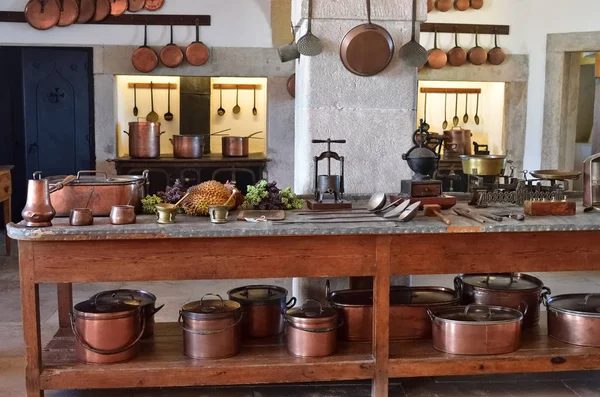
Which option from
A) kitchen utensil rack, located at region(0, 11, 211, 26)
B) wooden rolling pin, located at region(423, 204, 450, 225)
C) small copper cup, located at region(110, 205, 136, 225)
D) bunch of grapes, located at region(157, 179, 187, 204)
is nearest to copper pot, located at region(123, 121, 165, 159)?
kitchen utensil rack, located at region(0, 11, 211, 26)

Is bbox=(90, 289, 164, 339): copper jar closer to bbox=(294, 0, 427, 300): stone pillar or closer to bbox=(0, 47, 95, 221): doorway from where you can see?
bbox=(294, 0, 427, 300): stone pillar

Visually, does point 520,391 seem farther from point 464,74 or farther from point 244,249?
point 464,74

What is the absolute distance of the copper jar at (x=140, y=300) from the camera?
12.9 feet

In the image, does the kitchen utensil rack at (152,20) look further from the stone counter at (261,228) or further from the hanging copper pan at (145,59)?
the stone counter at (261,228)

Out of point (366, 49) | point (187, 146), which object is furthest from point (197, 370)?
point (187, 146)

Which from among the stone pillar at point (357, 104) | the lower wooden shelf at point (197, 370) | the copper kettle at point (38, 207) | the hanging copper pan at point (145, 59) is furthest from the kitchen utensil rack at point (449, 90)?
the copper kettle at point (38, 207)

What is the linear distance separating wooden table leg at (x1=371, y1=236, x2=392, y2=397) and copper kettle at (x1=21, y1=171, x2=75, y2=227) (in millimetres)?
1596

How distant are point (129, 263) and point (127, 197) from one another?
489mm

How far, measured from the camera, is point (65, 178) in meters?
3.84

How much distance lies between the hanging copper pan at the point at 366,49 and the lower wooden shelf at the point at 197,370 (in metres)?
1.83

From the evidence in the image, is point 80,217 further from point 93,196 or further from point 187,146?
point 187,146

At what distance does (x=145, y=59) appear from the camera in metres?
8.28

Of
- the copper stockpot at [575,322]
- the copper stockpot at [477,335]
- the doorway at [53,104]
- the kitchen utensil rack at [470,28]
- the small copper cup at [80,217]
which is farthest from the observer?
the kitchen utensil rack at [470,28]

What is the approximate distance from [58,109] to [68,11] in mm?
1148
